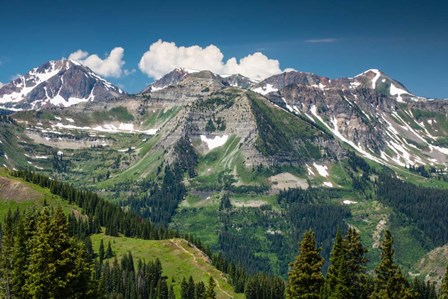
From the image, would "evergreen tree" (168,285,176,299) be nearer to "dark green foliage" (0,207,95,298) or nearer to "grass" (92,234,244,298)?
"grass" (92,234,244,298)

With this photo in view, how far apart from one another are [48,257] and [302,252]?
27924 mm

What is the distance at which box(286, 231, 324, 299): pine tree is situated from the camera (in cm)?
5984

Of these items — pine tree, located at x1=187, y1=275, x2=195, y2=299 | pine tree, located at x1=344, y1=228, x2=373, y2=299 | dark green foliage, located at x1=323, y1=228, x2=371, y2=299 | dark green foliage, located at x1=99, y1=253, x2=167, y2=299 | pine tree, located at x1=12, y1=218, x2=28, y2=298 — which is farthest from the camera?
dark green foliage, located at x1=99, y1=253, x2=167, y2=299

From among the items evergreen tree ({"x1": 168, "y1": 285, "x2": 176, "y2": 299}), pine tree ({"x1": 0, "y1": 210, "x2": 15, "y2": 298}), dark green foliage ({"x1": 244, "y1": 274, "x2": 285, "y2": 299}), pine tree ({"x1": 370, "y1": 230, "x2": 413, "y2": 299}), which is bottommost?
evergreen tree ({"x1": 168, "y1": 285, "x2": 176, "y2": 299})

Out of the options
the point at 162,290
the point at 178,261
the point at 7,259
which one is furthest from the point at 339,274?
the point at 178,261

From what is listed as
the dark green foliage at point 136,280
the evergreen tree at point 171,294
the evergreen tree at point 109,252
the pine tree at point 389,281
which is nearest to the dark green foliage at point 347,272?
the pine tree at point 389,281

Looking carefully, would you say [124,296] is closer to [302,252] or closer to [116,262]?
[116,262]

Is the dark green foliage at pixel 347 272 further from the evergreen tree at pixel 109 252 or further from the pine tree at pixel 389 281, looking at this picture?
the evergreen tree at pixel 109 252

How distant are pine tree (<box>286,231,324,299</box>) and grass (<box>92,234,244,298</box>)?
101 metres

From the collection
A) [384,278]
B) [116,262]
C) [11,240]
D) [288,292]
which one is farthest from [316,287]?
[116,262]

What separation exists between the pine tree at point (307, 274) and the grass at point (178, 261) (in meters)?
101

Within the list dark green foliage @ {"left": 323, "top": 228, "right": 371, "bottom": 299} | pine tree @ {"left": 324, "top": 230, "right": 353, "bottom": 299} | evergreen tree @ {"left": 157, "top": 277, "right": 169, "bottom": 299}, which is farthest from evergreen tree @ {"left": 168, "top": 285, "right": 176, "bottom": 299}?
pine tree @ {"left": 324, "top": 230, "right": 353, "bottom": 299}

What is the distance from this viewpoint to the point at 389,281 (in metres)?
60.8

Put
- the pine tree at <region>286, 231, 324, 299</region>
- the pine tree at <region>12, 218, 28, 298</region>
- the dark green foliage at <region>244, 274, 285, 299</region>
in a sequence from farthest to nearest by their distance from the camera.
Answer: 1. the dark green foliage at <region>244, 274, 285, 299</region>
2. the pine tree at <region>12, 218, 28, 298</region>
3. the pine tree at <region>286, 231, 324, 299</region>
